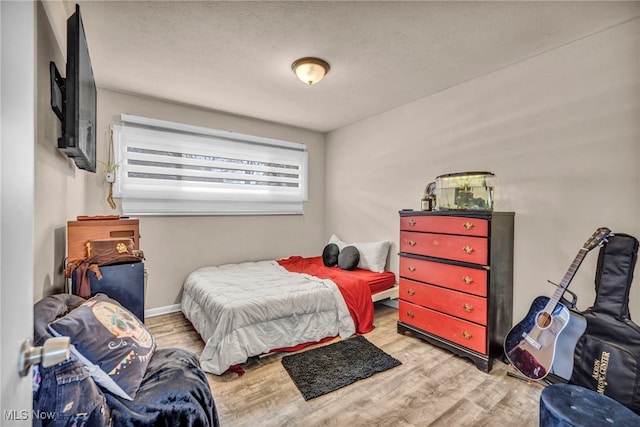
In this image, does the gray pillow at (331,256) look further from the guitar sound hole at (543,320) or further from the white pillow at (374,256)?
the guitar sound hole at (543,320)

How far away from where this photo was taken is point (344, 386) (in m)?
2.01

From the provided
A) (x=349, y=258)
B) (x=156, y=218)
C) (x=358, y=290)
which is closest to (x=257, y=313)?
(x=358, y=290)

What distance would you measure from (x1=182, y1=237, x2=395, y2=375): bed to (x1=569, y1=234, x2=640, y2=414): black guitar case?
168cm

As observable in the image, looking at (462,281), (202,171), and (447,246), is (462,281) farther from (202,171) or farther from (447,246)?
(202,171)

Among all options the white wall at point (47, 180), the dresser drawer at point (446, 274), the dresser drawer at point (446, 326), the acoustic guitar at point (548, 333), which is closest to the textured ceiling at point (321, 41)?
the white wall at point (47, 180)

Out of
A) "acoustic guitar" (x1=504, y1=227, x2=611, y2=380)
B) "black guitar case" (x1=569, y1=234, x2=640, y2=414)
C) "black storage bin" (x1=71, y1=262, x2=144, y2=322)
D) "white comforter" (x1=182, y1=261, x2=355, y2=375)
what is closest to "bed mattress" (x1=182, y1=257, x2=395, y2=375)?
"white comforter" (x1=182, y1=261, x2=355, y2=375)

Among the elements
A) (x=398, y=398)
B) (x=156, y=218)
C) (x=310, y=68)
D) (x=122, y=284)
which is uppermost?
(x=310, y=68)

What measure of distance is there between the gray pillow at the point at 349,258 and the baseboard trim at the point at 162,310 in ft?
6.72

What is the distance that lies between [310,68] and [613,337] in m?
2.77

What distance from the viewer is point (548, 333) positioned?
1.94 m

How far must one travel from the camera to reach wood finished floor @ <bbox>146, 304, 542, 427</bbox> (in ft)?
5.56

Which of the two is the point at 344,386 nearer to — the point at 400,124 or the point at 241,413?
the point at 241,413

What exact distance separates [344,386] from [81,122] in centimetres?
230

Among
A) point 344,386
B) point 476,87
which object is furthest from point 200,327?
point 476,87
